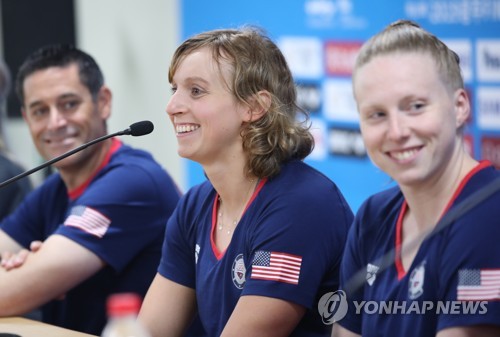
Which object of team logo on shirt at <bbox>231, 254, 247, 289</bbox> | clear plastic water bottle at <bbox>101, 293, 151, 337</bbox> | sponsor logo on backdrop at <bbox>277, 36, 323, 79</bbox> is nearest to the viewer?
clear plastic water bottle at <bbox>101, 293, 151, 337</bbox>

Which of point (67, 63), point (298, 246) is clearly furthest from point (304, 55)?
point (298, 246)

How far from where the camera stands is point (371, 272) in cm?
162

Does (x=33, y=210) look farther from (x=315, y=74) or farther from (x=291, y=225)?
(x=315, y=74)

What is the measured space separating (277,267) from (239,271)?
11cm

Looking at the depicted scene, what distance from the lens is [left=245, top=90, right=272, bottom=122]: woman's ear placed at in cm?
189

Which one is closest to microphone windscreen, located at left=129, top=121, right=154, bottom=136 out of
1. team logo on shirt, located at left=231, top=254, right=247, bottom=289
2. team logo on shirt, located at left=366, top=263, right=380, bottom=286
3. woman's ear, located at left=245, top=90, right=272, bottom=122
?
woman's ear, located at left=245, top=90, right=272, bottom=122

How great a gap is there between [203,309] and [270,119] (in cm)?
44

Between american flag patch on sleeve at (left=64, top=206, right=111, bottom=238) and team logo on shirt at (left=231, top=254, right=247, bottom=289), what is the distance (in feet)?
1.74

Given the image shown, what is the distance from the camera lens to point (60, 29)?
5.14 meters

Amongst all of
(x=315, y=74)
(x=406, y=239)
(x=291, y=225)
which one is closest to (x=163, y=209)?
(x=291, y=225)

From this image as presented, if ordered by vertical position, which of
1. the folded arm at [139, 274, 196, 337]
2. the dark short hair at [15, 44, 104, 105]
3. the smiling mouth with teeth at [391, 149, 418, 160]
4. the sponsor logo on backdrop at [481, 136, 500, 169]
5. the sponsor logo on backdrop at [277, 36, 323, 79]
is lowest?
the folded arm at [139, 274, 196, 337]

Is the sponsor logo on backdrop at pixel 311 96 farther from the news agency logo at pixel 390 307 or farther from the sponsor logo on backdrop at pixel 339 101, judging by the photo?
the news agency logo at pixel 390 307

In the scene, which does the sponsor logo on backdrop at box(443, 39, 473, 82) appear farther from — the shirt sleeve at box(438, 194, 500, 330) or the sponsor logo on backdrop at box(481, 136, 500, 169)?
the shirt sleeve at box(438, 194, 500, 330)

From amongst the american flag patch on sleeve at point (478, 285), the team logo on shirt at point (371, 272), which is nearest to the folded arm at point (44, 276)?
the team logo on shirt at point (371, 272)
